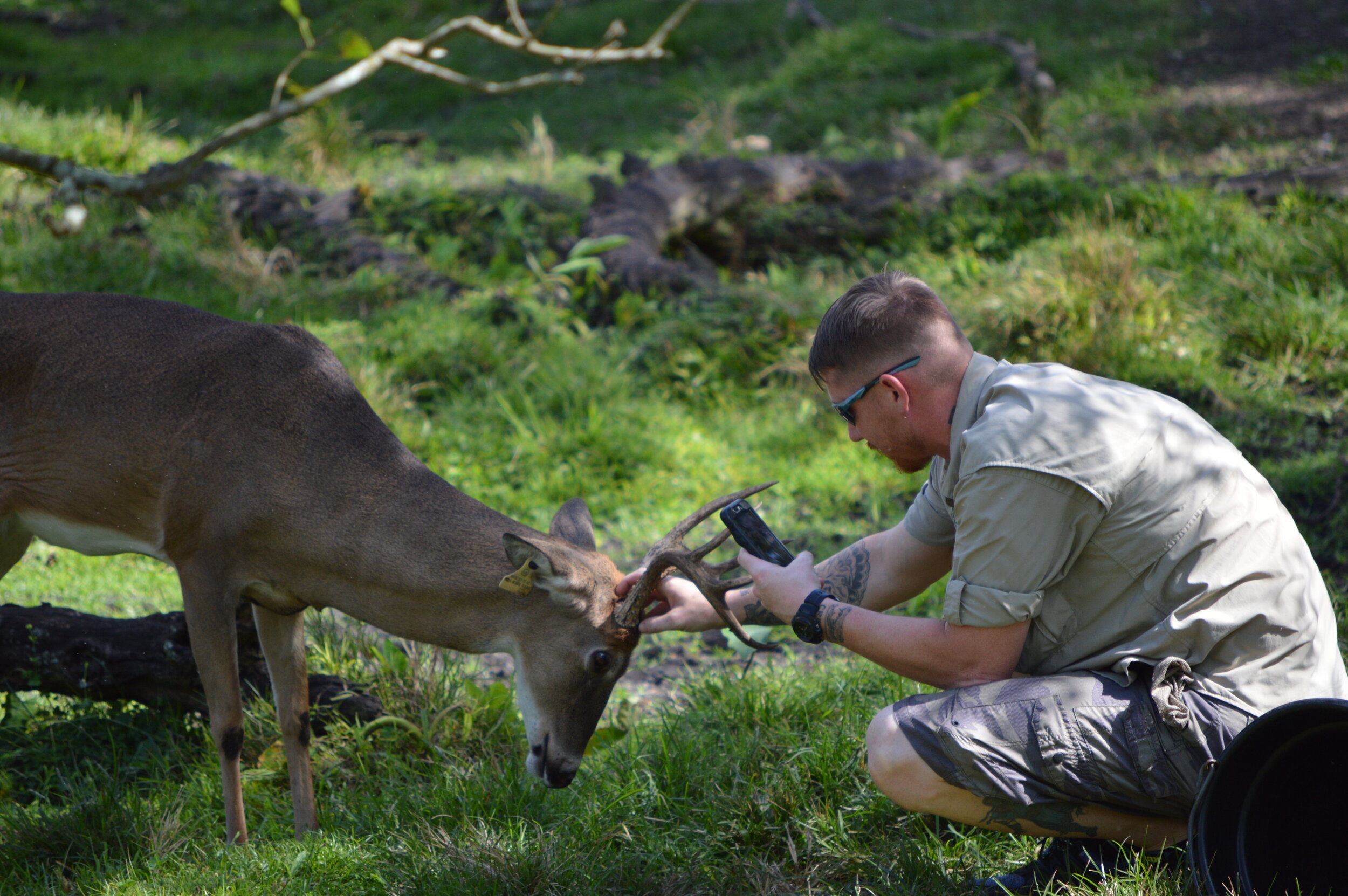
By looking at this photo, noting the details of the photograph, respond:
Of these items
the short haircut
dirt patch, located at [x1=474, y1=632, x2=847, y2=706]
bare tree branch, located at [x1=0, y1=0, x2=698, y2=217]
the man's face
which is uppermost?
bare tree branch, located at [x1=0, y1=0, x2=698, y2=217]

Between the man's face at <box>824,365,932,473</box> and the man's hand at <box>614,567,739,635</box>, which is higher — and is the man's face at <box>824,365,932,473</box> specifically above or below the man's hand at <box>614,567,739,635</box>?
above

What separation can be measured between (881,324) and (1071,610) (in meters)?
0.98

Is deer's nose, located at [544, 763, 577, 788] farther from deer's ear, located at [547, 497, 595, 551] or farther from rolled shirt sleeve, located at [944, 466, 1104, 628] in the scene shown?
rolled shirt sleeve, located at [944, 466, 1104, 628]

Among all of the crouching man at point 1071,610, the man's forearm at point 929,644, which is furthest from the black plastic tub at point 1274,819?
the man's forearm at point 929,644

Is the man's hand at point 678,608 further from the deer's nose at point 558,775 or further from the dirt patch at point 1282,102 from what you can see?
the dirt patch at point 1282,102

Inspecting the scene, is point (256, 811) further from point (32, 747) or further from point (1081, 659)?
point (1081, 659)

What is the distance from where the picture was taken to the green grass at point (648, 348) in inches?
150

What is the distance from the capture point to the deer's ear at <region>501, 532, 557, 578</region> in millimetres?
3748

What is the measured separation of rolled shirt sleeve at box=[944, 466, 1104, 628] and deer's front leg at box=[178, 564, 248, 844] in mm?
2614

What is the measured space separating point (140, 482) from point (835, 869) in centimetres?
285

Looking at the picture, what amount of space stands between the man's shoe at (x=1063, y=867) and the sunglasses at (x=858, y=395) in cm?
140

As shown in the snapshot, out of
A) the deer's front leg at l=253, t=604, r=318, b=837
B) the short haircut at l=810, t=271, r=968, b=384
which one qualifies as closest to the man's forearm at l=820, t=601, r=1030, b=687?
the short haircut at l=810, t=271, r=968, b=384

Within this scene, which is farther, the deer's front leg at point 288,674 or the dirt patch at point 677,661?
the dirt patch at point 677,661

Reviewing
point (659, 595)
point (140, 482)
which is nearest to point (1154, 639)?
point (659, 595)
